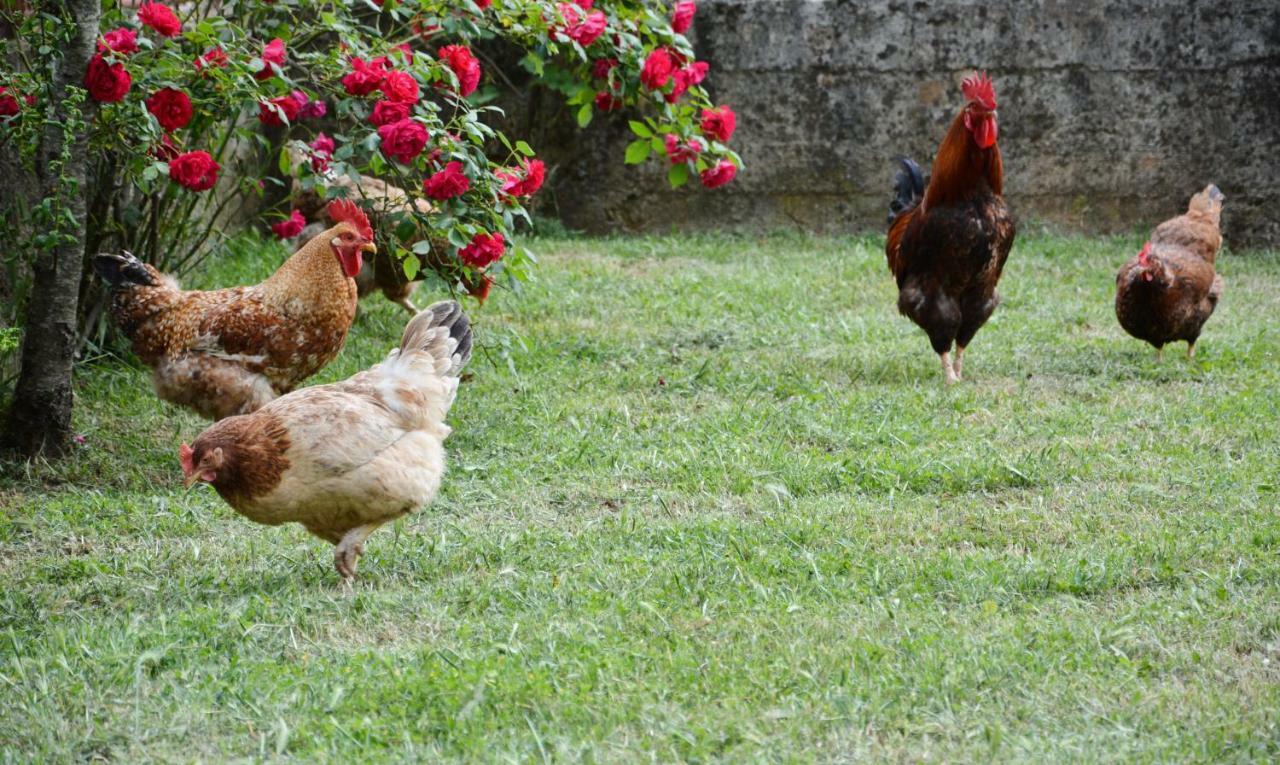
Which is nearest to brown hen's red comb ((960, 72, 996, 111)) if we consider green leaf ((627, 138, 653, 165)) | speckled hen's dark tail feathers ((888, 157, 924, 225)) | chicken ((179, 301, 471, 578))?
speckled hen's dark tail feathers ((888, 157, 924, 225))

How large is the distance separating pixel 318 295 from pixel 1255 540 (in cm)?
392

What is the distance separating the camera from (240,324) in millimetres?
Result: 5770

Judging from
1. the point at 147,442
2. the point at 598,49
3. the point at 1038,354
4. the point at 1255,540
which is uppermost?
the point at 598,49

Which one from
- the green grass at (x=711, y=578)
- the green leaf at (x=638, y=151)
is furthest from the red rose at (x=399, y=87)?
the green leaf at (x=638, y=151)

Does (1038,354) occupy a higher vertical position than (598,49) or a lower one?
lower

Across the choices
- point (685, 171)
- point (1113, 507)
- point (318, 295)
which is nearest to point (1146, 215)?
→ point (685, 171)

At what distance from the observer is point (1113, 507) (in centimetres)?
510

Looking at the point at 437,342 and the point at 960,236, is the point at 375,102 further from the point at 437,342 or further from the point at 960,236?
the point at 960,236

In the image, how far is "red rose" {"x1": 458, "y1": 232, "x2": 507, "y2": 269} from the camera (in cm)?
593

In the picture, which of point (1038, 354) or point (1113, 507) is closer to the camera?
point (1113, 507)

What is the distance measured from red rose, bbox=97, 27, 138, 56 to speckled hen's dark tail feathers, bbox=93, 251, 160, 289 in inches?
38.9

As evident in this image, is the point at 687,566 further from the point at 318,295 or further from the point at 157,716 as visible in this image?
the point at 318,295

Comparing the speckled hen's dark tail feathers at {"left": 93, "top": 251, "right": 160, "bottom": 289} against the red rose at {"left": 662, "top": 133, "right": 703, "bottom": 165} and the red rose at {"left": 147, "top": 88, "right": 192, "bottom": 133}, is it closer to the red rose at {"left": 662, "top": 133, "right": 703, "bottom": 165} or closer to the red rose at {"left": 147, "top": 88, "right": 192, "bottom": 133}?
the red rose at {"left": 147, "top": 88, "right": 192, "bottom": 133}

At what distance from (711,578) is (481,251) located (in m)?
2.19
